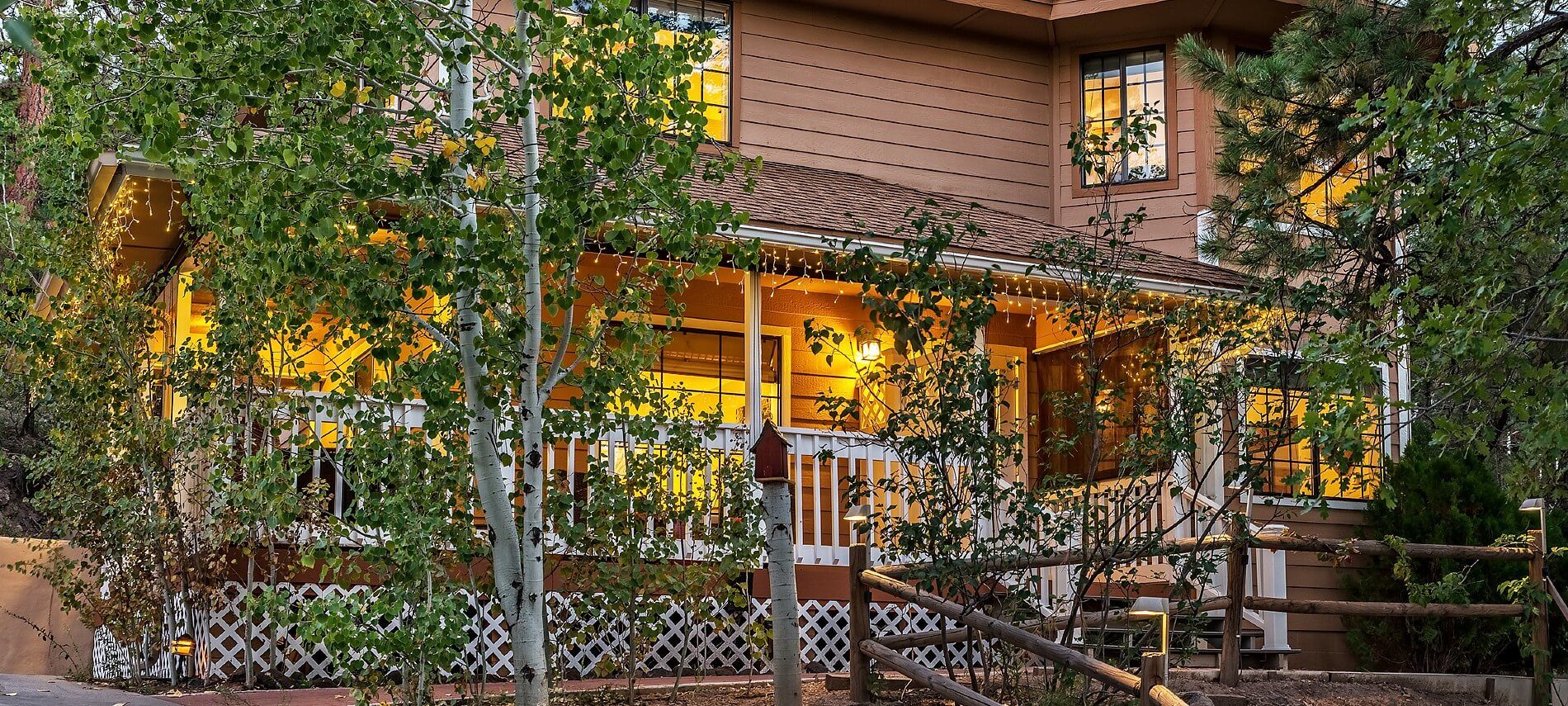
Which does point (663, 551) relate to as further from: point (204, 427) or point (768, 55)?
point (768, 55)

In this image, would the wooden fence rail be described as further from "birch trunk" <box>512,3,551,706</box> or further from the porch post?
the porch post

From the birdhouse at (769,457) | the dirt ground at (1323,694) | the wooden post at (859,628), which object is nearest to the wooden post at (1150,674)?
the birdhouse at (769,457)

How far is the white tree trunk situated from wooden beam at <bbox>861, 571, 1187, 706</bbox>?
0.74 meters

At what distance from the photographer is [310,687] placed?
8258 mm

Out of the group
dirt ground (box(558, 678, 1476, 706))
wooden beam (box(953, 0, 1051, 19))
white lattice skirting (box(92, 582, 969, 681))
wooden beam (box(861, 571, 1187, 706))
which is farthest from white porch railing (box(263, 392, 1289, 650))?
wooden beam (box(953, 0, 1051, 19))

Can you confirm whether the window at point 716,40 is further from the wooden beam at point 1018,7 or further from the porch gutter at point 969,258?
the porch gutter at point 969,258

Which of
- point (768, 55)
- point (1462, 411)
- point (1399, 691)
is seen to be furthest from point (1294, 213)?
point (1462, 411)

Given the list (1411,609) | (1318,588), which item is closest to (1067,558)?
(1411,609)

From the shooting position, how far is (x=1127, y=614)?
6.45 m

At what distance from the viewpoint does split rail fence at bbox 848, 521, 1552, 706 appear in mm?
6066

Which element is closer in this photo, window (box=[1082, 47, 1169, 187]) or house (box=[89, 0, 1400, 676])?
house (box=[89, 0, 1400, 676])

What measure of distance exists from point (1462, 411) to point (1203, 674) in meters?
9.88

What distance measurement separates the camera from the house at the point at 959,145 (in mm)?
12617

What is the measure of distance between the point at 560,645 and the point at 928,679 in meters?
2.02
